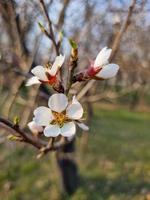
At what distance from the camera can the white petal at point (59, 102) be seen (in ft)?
5.19

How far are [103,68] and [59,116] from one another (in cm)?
21

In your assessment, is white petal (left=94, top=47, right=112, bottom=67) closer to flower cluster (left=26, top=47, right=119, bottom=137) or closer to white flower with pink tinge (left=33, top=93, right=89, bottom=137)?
flower cluster (left=26, top=47, right=119, bottom=137)

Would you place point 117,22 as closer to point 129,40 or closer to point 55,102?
point 129,40

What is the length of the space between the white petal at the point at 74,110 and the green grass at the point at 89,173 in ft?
11.0

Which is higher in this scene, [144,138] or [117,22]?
[117,22]

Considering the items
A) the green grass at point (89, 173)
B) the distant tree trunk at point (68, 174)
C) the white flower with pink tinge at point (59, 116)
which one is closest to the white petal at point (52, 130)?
the white flower with pink tinge at point (59, 116)

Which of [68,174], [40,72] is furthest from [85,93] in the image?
[68,174]

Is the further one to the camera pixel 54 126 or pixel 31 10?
pixel 31 10

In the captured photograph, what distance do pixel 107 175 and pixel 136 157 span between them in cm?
150

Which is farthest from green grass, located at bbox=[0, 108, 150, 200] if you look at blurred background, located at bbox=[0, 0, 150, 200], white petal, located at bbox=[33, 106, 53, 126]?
white petal, located at bbox=[33, 106, 53, 126]

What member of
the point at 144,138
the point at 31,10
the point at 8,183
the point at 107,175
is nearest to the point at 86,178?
the point at 107,175

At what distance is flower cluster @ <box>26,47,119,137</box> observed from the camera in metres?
1.58

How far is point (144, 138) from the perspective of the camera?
38.4ft

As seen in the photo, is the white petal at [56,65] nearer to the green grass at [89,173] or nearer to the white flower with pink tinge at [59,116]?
the white flower with pink tinge at [59,116]
